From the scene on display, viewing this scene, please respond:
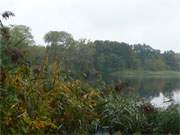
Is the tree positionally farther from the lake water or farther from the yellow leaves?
the yellow leaves

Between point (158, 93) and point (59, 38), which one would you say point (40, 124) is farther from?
point (158, 93)

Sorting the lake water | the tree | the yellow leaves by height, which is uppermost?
the tree

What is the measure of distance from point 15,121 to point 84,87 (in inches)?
60.4

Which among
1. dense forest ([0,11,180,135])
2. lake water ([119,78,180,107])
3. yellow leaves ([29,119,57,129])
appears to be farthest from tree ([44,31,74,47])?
yellow leaves ([29,119,57,129])

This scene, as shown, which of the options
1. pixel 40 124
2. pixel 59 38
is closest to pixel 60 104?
pixel 40 124

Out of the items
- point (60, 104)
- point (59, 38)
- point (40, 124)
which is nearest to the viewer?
point (40, 124)

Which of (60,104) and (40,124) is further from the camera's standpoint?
(60,104)

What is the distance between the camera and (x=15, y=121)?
4.77 m

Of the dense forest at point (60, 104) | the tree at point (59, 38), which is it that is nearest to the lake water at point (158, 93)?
the dense forest at point (60, 104)

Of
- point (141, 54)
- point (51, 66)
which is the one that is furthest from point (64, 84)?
point (141, 54)

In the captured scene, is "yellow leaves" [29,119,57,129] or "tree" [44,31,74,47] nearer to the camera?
"yellow leaves" [29,119,57,129]

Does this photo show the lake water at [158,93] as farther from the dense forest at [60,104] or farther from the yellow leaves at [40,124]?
the yellow leaves at [40,124]

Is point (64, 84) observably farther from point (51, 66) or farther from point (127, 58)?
point (127, 58)

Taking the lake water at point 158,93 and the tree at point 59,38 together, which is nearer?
the lake water at point 158,93
